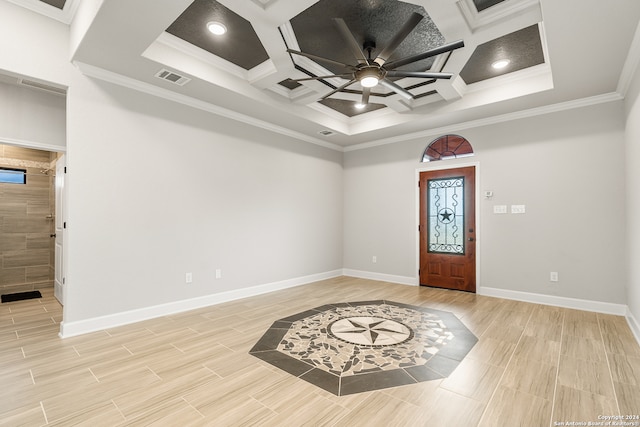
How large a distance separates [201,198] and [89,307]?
1.84 meters

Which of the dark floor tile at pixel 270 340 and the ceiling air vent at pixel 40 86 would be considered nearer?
the dark floor tile at pixel 270 340

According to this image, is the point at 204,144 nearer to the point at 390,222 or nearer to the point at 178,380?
the point at 178,380

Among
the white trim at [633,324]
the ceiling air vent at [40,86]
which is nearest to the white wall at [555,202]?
the white trim at [633,324]

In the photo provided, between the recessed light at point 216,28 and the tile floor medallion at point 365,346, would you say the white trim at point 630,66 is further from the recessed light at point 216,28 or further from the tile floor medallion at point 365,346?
the recessed light at point 216,28

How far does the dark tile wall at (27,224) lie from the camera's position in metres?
4.91

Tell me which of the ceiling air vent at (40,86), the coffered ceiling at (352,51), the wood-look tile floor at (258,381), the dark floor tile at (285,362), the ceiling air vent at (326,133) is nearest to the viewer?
the wood-look tile floor at (258,381)

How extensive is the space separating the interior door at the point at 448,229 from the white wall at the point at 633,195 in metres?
1.89

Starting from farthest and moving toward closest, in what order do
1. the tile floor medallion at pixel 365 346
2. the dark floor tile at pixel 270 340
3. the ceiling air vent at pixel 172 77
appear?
the ceiling air vent at pixel 172 77
the dark floor tile at pixel 270 340
the tile floor medallion at pixel 365 346

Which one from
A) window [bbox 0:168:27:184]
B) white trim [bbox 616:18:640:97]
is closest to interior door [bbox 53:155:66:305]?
window [bbox 0:168:27:184]

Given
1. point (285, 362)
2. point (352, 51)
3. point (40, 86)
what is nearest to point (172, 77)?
point (40, 86)

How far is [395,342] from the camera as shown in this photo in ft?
10.1

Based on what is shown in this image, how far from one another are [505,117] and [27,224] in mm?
8258

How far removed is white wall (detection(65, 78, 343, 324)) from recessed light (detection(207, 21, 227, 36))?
1325 mm

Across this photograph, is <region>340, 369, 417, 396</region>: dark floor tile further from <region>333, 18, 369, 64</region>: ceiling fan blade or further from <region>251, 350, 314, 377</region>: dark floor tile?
<region>333, 18, 369, 64</region>: ceiling fan blade
